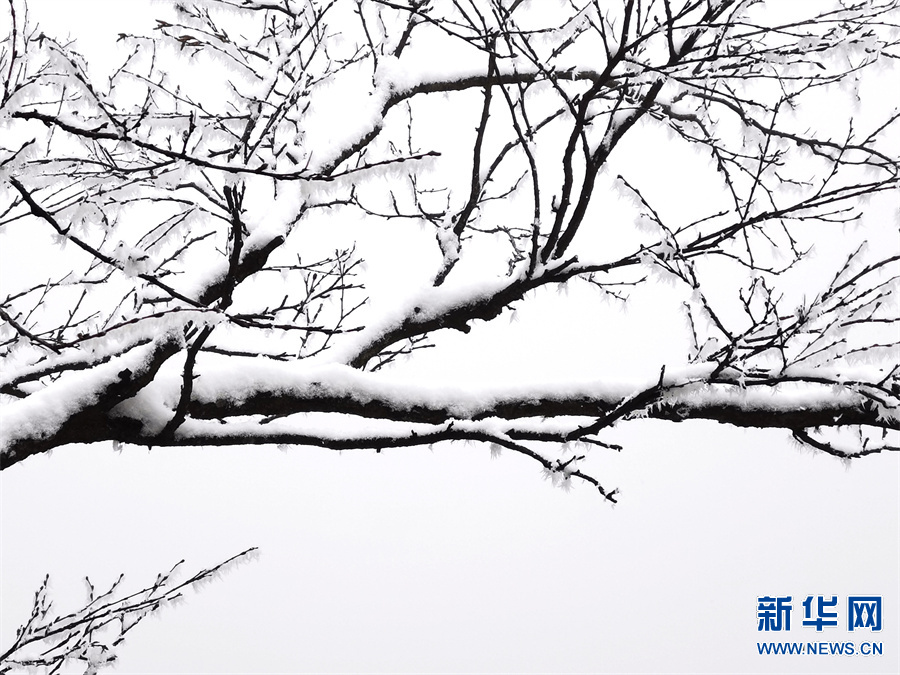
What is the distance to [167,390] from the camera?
2572 millimetres

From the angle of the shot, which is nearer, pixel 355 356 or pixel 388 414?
pixel 388 414

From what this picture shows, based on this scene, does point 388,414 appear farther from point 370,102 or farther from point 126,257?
point 370,102

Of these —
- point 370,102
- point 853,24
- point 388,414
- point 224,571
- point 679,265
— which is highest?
point 853,24

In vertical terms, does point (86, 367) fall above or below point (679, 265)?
below

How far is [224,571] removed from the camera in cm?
293

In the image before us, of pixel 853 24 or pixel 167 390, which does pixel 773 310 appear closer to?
pixel 853 24

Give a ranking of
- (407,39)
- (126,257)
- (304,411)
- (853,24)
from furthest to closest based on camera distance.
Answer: (407,39), (853,24), (304,411), (126,257)

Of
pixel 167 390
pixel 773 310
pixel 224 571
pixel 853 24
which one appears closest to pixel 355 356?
pixel 167 390

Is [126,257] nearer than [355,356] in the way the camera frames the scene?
Yes

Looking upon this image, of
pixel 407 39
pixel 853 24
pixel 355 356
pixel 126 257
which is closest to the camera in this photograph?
pixel 126 257

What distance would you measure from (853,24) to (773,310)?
4.33 feet

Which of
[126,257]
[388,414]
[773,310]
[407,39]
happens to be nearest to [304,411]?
[388,414]

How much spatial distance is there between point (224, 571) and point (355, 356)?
1036 millimetres

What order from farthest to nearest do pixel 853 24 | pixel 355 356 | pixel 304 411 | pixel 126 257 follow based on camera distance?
pixel 355 356 → pixel 853 24 → pixel 304 411 → pixel 126 257
